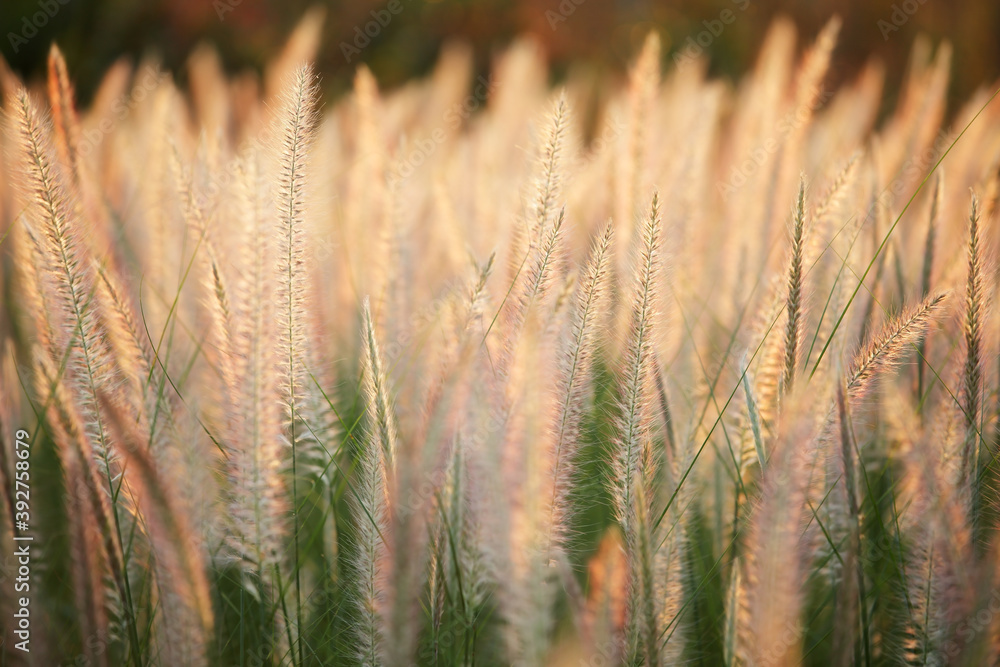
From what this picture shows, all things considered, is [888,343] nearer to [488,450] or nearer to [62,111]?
[488,450]

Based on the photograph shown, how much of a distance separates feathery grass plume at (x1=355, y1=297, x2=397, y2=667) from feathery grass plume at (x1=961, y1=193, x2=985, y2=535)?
28.9 inches

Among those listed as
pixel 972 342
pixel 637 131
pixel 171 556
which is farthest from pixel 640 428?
pixel 637 131

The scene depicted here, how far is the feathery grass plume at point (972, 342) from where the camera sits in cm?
89

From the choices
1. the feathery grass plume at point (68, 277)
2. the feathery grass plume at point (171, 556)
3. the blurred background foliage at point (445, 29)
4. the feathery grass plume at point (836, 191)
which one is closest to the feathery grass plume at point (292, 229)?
the feathery grass plume at point (171, 556)

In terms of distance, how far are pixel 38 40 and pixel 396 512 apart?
17.7 feet

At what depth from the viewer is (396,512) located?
2.25ft

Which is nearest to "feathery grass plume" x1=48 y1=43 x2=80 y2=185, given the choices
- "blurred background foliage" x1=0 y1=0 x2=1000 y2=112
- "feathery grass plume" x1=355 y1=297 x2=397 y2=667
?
"feathery grass plume" x1=355 y1=297 x2=397 y2=667

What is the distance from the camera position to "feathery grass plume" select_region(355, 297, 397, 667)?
29.6 inches

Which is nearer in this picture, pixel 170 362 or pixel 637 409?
pixel 637 409

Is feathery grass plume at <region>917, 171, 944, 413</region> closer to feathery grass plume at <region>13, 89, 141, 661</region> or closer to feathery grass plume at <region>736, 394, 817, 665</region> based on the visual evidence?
feathery grass plume at <region>736, 394, 817, 665</region>

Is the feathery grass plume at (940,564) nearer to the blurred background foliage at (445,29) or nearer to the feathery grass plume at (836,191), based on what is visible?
the feathery grass plume at (836,191)

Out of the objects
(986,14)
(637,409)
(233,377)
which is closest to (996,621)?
(637,409)

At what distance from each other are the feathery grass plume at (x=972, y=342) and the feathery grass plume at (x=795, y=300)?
0.71 ft

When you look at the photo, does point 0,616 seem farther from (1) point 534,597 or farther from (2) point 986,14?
(2) point 986,14
